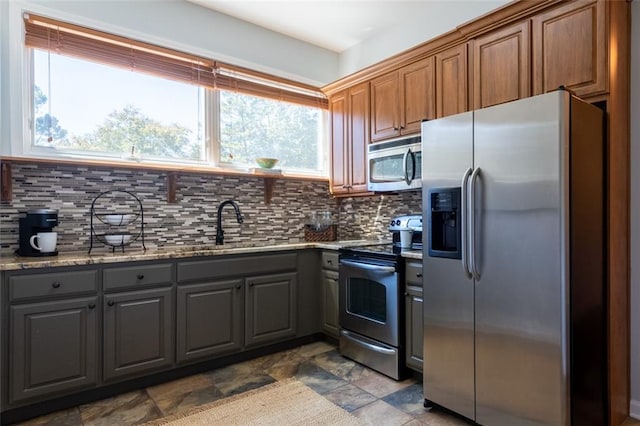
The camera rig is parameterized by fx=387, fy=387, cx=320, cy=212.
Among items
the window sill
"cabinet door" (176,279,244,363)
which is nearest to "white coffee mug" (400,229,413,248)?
the window sill

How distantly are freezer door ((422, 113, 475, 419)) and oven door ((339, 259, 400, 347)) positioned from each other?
36cm

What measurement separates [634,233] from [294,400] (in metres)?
2.23

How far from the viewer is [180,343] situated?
8.82 ft

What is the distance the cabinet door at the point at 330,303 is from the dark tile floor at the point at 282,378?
0.24 m

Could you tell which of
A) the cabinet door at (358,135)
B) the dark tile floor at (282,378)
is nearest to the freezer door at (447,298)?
the dark tile floor at (282,378)

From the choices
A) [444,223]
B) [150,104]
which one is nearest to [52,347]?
[150,104]

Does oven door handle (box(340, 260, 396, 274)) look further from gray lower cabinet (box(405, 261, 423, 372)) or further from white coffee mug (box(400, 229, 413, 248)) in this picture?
white coffee mug (box(400, 229, 413, 248))

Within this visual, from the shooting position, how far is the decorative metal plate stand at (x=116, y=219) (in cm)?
274

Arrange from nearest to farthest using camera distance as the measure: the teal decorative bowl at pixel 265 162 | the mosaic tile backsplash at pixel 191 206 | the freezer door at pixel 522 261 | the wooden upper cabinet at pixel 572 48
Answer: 1. the freezer door at pixel 522 261
2. the wooden upper cabinet at pixel 572 48
3. the mosaic tile backsplash at pixel 191 206
4. the teal decorative bowl at pixel 265 162

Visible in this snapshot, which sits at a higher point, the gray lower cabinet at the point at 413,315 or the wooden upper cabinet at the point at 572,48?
the wooden upper cabinet at the point at 572,48

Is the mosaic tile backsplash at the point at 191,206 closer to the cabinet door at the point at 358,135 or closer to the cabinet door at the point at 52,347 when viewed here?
the cabinet door at the point at 358,135

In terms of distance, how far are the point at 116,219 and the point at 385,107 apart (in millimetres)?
2292

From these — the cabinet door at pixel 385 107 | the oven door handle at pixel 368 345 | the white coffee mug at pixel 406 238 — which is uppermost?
the cabinet door at pixel 385 107

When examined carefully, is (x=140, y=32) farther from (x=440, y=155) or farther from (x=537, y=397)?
(x=537, y=397)
